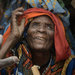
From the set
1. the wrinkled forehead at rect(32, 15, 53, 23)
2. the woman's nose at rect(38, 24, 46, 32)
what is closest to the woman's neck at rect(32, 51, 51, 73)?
the woman's nose at rect(38, 24, 46, 32)

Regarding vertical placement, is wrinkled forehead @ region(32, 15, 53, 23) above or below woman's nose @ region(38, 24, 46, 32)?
above

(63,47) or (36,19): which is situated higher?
(36,19)

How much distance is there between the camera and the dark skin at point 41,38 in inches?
77.3

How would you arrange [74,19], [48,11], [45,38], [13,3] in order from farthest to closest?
[74,19], [13,3], [48,11], [45,38]

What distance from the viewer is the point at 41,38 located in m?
1.97

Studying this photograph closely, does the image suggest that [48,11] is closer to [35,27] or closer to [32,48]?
[35,27]

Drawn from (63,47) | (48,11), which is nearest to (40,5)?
(48,11)

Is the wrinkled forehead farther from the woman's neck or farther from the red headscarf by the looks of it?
the woman's neck

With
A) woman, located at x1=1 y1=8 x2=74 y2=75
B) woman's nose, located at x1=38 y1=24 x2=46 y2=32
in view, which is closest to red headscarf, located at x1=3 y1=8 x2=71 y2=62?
woman, located at x1=1 y1=8 x2=74 y2=75

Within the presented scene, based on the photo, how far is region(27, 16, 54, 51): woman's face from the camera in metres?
1.96

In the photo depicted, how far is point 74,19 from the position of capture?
2744 millimetres

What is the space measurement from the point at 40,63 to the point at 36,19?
1.86 ft

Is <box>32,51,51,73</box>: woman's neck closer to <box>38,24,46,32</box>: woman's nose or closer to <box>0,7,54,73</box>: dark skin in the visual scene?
<box>0,7,54,73</box>: dark skin

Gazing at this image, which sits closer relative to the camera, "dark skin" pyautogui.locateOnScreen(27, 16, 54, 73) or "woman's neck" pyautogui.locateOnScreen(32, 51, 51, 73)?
"dark skin" pyautogui.locateOnScreen(27, 16, 54, 73)
